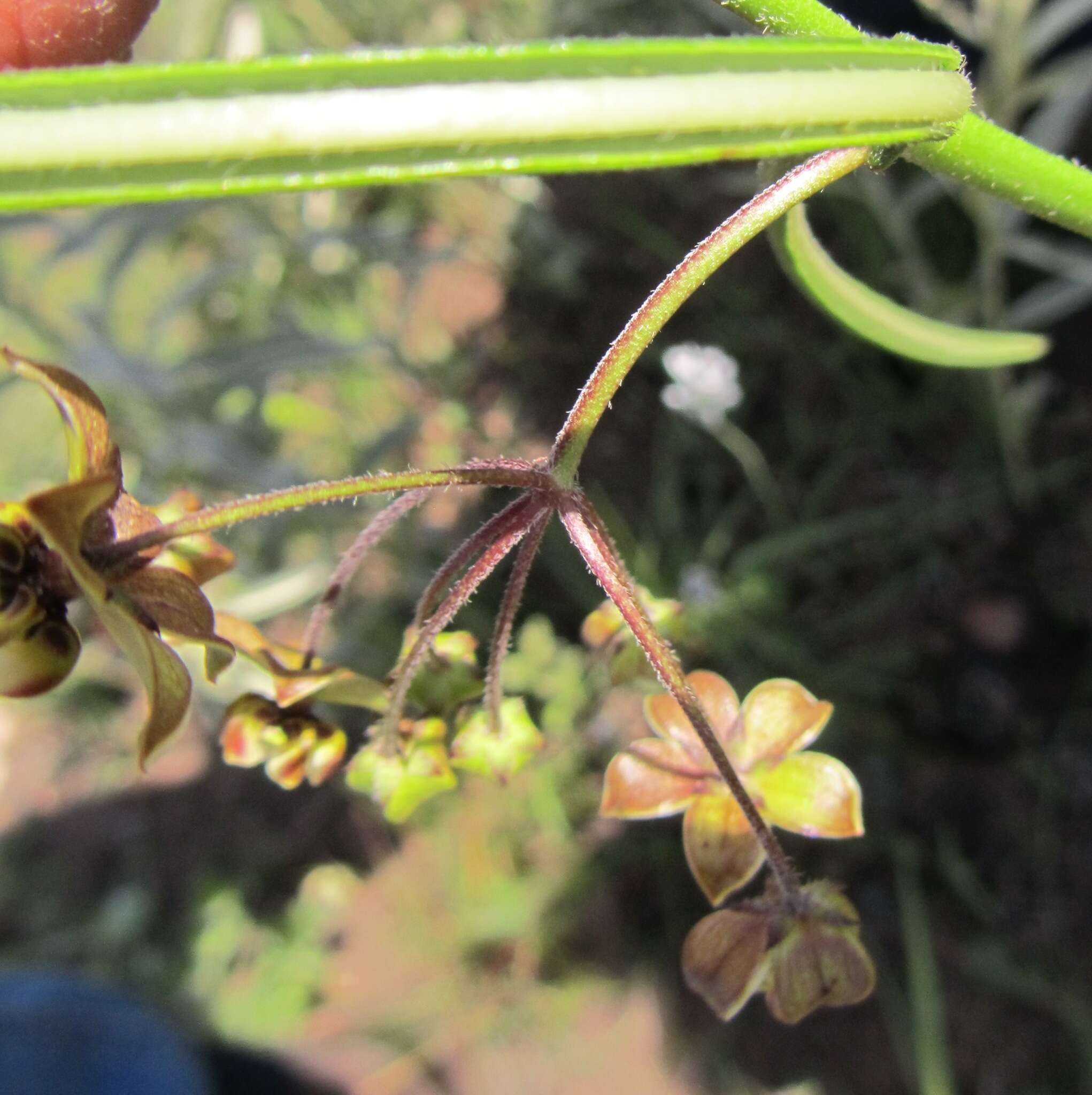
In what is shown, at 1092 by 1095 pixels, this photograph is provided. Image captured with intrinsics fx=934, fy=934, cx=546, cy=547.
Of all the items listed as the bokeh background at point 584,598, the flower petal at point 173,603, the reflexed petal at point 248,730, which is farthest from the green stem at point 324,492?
the bokeh background at point 584,598

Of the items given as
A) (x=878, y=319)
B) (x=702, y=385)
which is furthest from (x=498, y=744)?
(x=702, y=385)

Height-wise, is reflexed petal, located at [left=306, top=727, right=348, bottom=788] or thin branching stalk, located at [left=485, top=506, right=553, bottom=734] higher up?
thin branching stalk, located at [left=485, top=506, right=553, bottom=734]

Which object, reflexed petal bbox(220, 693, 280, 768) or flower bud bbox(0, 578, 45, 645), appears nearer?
flower bud bbox(0, 578, 45, 645)

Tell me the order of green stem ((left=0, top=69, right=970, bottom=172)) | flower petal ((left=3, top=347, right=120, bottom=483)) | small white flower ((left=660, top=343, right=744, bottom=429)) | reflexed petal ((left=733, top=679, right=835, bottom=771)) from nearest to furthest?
green stem ((left=0, top=69, right=970, bottom=172)) < flower petal ((left=3, top=347, right=120, bottom=483)) < reflexed petal ((left=733, top=679, right=835, bottom=771)) < small white flower ((left=660, top=343, right=744, bottom=429))

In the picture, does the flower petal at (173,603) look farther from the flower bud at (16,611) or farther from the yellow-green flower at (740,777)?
the yellow-green flower at (740,777)

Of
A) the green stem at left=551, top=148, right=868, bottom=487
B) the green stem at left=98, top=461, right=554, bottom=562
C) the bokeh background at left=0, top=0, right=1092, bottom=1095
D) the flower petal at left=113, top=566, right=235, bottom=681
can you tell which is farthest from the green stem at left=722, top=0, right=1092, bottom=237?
the bokeh background at left=0, top=0, right=1092, bottom=1095

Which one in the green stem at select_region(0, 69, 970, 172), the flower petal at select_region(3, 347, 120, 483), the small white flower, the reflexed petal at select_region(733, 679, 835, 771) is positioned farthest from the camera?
the small white flower

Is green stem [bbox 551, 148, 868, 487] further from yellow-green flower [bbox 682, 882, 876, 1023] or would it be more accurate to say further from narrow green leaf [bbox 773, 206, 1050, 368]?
Result: yellow-green flower [bbox 682, 882, 876, 1023]
